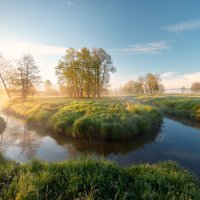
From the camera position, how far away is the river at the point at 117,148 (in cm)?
877

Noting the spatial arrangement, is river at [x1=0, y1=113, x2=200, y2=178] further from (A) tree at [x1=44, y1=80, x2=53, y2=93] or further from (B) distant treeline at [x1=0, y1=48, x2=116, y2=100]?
(A) tree at [x1=44, y1=80, x2=53, y2=93]

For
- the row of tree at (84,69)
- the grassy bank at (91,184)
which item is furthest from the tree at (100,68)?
the grassy bank at (91,184)

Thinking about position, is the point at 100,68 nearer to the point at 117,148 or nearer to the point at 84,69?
the point at 84,69

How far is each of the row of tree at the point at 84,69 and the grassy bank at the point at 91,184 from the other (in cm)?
3385

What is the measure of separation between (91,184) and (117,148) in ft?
20.8

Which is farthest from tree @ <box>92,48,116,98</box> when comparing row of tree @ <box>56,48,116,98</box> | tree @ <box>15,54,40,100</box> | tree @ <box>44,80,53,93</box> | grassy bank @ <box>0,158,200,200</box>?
tree @ <box>44,80,53,93</box>

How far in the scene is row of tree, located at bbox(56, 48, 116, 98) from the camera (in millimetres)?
38219

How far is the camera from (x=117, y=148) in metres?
10.1

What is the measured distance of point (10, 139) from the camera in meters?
12.8

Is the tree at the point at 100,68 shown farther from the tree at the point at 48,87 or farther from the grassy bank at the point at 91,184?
the tree at the point at 48,87

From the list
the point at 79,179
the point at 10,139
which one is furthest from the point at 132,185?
the point at 10,139

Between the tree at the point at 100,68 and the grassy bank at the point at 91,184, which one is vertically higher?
the tree at the point at 100,68

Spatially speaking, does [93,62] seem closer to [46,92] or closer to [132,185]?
[132,185]

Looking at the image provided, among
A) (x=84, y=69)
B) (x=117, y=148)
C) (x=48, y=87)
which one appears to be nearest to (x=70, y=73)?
(x=84, y=69)
